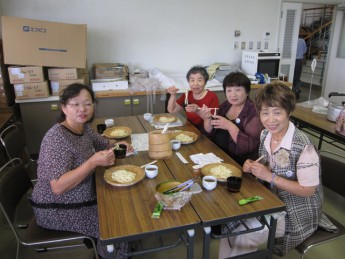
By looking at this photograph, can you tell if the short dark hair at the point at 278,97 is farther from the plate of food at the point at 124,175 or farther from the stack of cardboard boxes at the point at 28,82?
the stack of cardboard boxes at the point at 28,82

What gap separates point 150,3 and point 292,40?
2.50 meters

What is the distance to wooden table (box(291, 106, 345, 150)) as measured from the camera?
7.51 ft

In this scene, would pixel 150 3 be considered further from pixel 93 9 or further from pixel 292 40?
pixel 292 40

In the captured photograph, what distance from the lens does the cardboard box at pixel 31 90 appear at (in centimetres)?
306

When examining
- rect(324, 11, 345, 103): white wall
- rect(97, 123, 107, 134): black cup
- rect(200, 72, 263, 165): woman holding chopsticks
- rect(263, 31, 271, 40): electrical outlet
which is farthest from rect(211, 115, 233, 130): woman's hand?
rect(324, 11, 345, 103): white wall

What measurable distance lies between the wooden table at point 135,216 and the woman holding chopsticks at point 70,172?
14 cm

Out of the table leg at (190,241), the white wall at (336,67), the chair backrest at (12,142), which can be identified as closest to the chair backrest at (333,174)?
the table leg at (190,241)

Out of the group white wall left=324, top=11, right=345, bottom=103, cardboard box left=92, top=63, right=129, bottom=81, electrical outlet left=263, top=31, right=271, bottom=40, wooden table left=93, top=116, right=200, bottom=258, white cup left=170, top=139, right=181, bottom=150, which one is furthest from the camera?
white wall left=324, top=11, right=345, bottom=103

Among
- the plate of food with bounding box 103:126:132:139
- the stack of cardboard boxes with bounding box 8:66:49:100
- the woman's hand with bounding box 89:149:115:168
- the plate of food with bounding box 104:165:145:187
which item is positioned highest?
the stack of cardboard boxes with bounding box 8:66:49:100

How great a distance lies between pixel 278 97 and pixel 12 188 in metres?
1.53

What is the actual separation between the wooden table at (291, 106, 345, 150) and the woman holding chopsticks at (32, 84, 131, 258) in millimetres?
1749

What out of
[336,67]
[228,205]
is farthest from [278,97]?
[336,67]

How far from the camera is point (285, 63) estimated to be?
15.8 feet

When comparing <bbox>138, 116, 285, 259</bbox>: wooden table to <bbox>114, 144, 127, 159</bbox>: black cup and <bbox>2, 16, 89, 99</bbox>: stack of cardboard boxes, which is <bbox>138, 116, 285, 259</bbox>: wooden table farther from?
<bbox>2, 16, 89, 99</bbox>: stack of cardboard boxes
